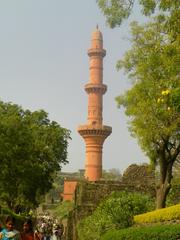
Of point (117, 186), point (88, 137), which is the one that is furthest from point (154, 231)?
point (88, 137)

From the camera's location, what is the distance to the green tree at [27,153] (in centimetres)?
2705

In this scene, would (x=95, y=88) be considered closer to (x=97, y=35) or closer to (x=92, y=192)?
(x=97, y=35)

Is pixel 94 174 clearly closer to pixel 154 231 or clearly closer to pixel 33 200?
pixel 33 200

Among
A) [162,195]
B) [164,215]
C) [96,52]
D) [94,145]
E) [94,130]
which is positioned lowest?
[164,215]

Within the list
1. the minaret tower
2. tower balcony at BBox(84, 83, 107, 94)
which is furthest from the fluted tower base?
tower balcony at BBox(84, 83, 107, 94)

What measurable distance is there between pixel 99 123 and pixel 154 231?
49.9 meters

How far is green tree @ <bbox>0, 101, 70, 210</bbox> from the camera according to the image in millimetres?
27047

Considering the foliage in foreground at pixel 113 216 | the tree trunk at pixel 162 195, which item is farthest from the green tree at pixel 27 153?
the tree trunk at pixel 162 195

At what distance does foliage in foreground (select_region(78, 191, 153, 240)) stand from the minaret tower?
118ft

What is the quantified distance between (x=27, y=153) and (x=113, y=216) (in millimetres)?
12280

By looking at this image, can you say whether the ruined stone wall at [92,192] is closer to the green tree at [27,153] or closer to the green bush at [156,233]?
the green tree at [27,153]

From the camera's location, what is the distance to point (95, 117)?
60781 mm

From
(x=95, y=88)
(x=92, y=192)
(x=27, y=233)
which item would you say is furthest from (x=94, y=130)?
(x=27, y=233)

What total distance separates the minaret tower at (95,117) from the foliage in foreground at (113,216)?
36.0 meters
